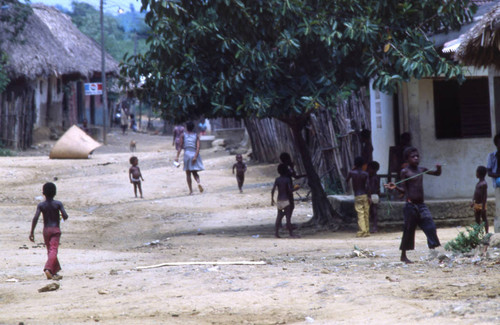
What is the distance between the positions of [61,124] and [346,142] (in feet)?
75.7

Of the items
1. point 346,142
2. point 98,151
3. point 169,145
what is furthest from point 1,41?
point 346,142

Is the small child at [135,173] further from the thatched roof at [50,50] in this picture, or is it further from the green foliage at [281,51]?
the thatched roof at [50,50]

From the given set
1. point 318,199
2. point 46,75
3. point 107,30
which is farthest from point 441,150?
point 107,30

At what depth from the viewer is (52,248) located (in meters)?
8.91

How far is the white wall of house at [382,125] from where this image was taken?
570 inches

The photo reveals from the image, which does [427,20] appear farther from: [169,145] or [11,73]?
[169,145]

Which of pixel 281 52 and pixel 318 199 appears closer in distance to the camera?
pixel 281 52

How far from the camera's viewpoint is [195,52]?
12.2m

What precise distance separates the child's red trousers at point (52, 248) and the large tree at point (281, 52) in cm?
333

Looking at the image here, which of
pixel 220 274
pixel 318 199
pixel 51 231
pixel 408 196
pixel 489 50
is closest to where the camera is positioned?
pixel 220 274

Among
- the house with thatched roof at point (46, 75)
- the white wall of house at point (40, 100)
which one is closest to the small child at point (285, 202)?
the house with thatched roof at point (46, 75)

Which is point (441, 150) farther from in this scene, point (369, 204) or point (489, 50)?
point (489, 50)

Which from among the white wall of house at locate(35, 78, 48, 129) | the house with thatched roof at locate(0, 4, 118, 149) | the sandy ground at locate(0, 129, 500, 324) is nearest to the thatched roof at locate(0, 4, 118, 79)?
the house with thatched roof at locate(0, 4, 118, 149)

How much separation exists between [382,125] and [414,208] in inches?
223
